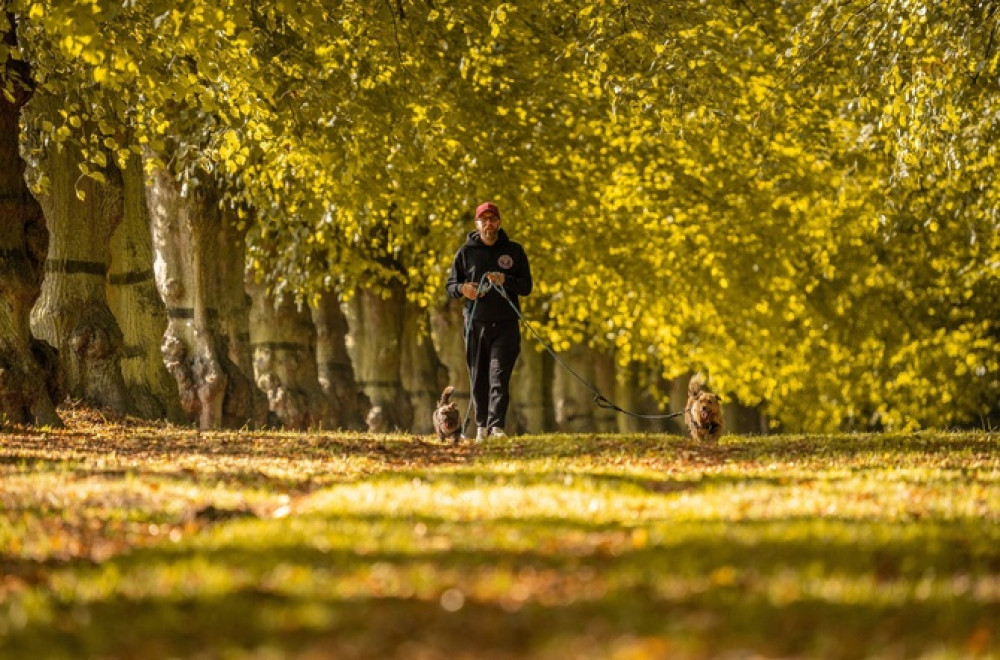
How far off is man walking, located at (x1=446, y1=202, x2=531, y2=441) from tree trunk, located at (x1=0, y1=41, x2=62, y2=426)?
3996 millimetres

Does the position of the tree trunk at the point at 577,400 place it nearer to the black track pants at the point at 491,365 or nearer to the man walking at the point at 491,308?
the black track pants at the point at 491,365

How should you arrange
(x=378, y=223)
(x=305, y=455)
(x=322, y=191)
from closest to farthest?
(x=305, y=455) → (x=322, y=191) → (x=378, y=223)

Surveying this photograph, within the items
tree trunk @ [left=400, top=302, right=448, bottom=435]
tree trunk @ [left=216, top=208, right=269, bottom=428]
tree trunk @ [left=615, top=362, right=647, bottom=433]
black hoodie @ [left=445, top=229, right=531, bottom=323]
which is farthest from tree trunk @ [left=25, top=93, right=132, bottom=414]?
tree trunk @ [left=615, top=362, right=647, bottom=433]

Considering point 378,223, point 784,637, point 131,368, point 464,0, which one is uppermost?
point 464,0

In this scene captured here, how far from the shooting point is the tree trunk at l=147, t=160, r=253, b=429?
22281 millimetres

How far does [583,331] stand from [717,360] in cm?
305

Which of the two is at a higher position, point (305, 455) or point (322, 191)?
point (322, 191)

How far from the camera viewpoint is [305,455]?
13.9 meters

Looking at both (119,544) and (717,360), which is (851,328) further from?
(119,544)

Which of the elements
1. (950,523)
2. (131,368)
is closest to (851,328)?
(131,368)

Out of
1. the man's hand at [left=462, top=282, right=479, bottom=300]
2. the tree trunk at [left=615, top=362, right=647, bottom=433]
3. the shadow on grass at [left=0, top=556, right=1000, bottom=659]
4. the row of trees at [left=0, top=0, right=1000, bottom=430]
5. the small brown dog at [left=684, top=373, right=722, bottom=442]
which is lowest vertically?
the shadow on grass at [left=0, top=556, right=1000, bottom=659]

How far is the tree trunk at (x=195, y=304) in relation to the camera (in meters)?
22.3

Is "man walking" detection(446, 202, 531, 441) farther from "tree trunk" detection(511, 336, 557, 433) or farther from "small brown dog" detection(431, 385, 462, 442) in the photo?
"tree trunk" detection(511, 336, 557, 433)

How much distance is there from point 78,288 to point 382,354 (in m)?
10.6
